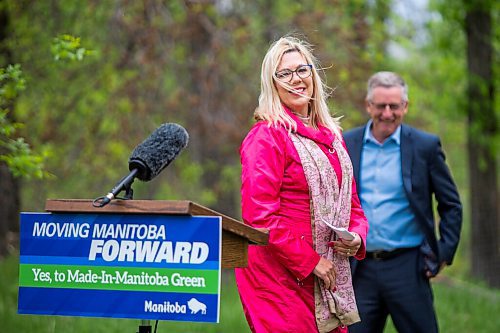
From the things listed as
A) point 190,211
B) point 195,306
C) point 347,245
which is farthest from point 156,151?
point 347,245

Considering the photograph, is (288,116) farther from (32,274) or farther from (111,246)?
(32,274)

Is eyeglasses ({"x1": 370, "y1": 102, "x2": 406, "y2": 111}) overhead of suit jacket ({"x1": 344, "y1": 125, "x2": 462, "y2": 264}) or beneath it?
overhead

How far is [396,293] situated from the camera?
500 centimetres

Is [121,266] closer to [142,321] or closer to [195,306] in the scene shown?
[142,321]

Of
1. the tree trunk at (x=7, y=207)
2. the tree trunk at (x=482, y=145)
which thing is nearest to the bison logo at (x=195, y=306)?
the tree trunk at (x=7, y=207)

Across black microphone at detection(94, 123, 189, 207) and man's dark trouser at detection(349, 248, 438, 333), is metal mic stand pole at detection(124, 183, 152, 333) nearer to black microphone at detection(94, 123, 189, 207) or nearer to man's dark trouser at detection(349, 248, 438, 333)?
black microphone at detection(94, 123, 189, 207)

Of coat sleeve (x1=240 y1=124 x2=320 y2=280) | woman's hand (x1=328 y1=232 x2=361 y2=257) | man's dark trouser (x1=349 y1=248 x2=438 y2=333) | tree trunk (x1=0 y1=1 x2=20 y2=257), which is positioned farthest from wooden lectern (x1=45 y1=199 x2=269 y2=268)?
tree trunk (x1=0 y1=1 x2=20 y2=257)

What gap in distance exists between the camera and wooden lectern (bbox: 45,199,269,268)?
3117 millimetres

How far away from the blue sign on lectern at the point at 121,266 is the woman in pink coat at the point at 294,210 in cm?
56

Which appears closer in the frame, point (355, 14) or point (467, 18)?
point (355, 14)

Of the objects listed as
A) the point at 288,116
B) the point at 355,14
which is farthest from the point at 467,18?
the point at 288,116

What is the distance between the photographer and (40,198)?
11.6m

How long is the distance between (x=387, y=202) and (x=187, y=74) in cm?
684

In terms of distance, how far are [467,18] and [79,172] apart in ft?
20.4
